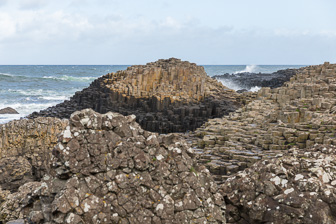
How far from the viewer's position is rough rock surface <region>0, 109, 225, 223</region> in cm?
432

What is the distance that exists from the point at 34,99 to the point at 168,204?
47954mm

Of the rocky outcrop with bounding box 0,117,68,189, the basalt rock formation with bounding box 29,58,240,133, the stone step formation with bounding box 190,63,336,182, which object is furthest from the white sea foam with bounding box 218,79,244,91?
the rocky outcrop with bounding box 0,117,68,189

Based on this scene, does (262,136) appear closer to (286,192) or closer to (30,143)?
(30,143)

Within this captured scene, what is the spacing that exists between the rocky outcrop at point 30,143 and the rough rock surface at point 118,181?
5385 millimetres

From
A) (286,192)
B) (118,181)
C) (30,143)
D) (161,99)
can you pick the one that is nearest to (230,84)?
(161,99)

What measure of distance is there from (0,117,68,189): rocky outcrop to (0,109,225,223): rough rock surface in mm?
5385

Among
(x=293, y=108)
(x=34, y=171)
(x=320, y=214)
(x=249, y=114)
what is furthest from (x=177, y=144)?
(x=249, y=114)

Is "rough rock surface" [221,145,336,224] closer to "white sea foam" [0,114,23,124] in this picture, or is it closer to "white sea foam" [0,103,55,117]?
"white sea foam" [0,114,23,124]

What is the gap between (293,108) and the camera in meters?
15.8

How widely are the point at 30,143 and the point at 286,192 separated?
300 inches


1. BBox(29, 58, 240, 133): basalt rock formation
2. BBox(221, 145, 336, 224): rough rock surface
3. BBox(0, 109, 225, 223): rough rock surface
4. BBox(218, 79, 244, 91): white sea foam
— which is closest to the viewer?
BBox(0, 109, 225, 223): rough rock surface

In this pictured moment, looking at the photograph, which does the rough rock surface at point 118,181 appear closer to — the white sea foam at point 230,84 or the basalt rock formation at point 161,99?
the basalt rock formation at point 161,99

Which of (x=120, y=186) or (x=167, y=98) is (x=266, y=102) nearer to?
(x=167, y=98)

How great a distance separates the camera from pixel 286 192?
4715 millimetres
